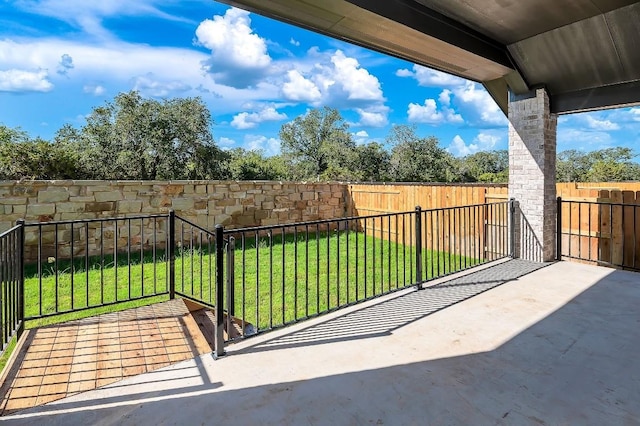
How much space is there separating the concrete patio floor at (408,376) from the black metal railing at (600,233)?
2287mm

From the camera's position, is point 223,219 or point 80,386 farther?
point 223,219

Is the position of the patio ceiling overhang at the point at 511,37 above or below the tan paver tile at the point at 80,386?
above

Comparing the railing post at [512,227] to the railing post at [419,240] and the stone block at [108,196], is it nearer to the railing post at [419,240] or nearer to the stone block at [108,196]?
the railing post at [419,240]

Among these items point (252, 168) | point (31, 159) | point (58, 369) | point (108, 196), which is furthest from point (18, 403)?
point (252, 168)

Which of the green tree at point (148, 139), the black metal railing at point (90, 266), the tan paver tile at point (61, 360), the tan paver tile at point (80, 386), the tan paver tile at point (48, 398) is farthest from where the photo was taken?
the green tree at point (148, 139)

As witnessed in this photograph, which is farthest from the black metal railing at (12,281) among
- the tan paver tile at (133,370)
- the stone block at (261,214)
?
the stone block at (261,214)

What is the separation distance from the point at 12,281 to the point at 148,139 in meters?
11.5

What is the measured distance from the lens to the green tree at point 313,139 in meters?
21.2

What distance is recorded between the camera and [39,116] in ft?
37.0

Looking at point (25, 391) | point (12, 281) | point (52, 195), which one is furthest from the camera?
point (52, 195)

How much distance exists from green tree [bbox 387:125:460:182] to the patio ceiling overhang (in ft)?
52.4

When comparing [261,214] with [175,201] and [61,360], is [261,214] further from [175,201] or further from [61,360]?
[61,360]

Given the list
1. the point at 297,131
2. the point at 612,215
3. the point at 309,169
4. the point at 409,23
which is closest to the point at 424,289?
the point at 409,23

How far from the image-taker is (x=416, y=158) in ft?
69.7
